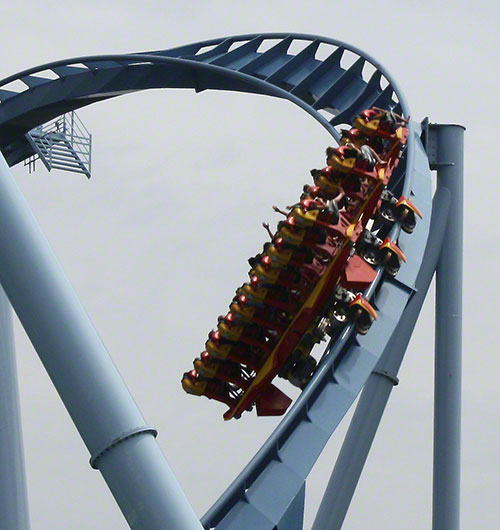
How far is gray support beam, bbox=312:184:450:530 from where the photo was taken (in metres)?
11.8

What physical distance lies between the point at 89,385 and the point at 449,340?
843 centimetres

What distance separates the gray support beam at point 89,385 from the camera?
4051 mm

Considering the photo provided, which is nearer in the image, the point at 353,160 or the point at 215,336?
the point at 215,336

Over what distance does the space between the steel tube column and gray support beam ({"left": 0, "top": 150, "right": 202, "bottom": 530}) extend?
317 inches

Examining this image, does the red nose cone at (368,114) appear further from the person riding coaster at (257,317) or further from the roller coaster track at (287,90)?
the person riding coaster at (257,317)

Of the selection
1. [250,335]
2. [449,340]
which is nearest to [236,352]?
[250,335]

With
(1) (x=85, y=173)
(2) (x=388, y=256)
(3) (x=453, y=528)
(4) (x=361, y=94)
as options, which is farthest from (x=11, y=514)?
(1) (x=85, y=173)

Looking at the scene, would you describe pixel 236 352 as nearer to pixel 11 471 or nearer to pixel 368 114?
pixel 368 114

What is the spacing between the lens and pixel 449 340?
40.1ft

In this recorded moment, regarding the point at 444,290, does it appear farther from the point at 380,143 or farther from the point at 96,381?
the point at 96,381

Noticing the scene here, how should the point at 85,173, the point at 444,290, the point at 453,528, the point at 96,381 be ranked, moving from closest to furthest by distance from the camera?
the point at 96,381 → the point at 453,528 → the point at 444,290 → the point at 85,173

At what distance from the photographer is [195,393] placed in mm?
11062

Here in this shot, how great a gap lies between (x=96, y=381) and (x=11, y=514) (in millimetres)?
2804

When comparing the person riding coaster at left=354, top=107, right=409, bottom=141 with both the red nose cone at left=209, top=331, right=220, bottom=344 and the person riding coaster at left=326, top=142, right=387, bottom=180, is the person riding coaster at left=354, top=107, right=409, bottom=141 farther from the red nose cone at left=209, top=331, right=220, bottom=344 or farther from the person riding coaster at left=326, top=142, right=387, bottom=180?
the red nose cone at left=209, top=331, right=220, bottom=344
